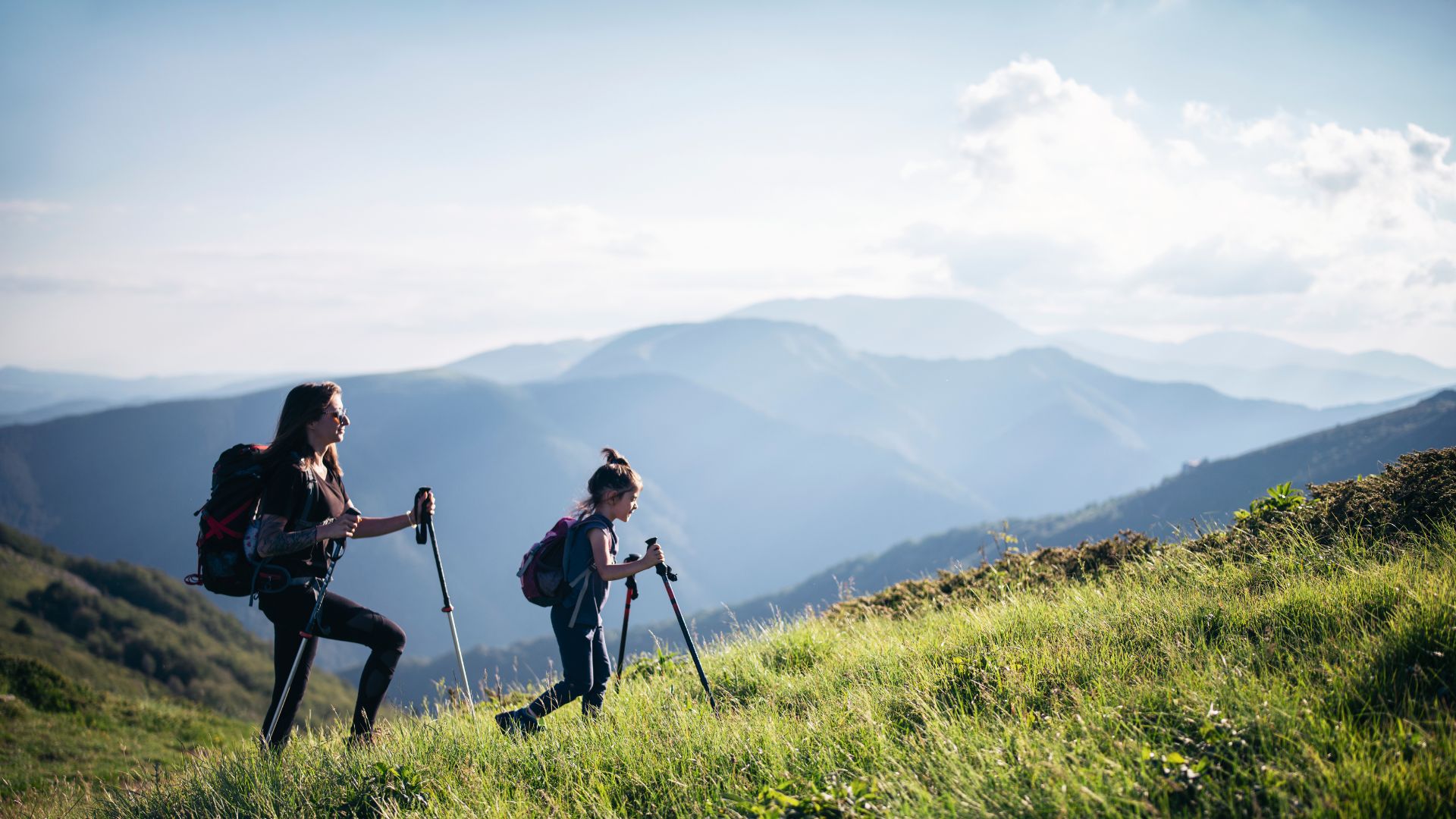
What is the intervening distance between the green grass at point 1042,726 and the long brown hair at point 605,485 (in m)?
1.39

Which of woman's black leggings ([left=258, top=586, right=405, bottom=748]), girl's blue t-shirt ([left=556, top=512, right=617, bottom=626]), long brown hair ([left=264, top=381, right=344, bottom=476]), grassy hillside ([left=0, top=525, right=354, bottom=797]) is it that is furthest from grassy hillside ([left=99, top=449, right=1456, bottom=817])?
grassy hillside ([left=0, top=525, right=354, bottom=797])

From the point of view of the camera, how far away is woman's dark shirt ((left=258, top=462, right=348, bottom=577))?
198 inches

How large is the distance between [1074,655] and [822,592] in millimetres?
150759

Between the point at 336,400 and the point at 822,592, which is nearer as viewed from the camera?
the point at 336,400

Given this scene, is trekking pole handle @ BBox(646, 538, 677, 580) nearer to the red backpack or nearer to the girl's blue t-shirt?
the girl's blue t-shirt

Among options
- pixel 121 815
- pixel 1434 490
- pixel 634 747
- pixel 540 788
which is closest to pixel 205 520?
pixel 121 815

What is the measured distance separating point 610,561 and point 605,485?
21.1 inches

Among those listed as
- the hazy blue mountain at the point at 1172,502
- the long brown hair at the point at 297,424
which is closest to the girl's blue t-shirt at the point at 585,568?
the long brown hair at the point at 297,424

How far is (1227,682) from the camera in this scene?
11.8ft

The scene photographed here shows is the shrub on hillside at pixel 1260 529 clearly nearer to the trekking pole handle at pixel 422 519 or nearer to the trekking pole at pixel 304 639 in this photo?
the trekking pole handle at pixel 422 519

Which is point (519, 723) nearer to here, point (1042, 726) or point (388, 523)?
point (388, 523)

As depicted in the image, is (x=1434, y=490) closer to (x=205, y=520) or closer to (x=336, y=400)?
(x=336, y=400)

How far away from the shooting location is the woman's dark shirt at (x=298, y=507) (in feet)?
16.5

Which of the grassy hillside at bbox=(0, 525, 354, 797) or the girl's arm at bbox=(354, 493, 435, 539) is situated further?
the grassy hillside at bbox=(0, 525, 354, 797)
